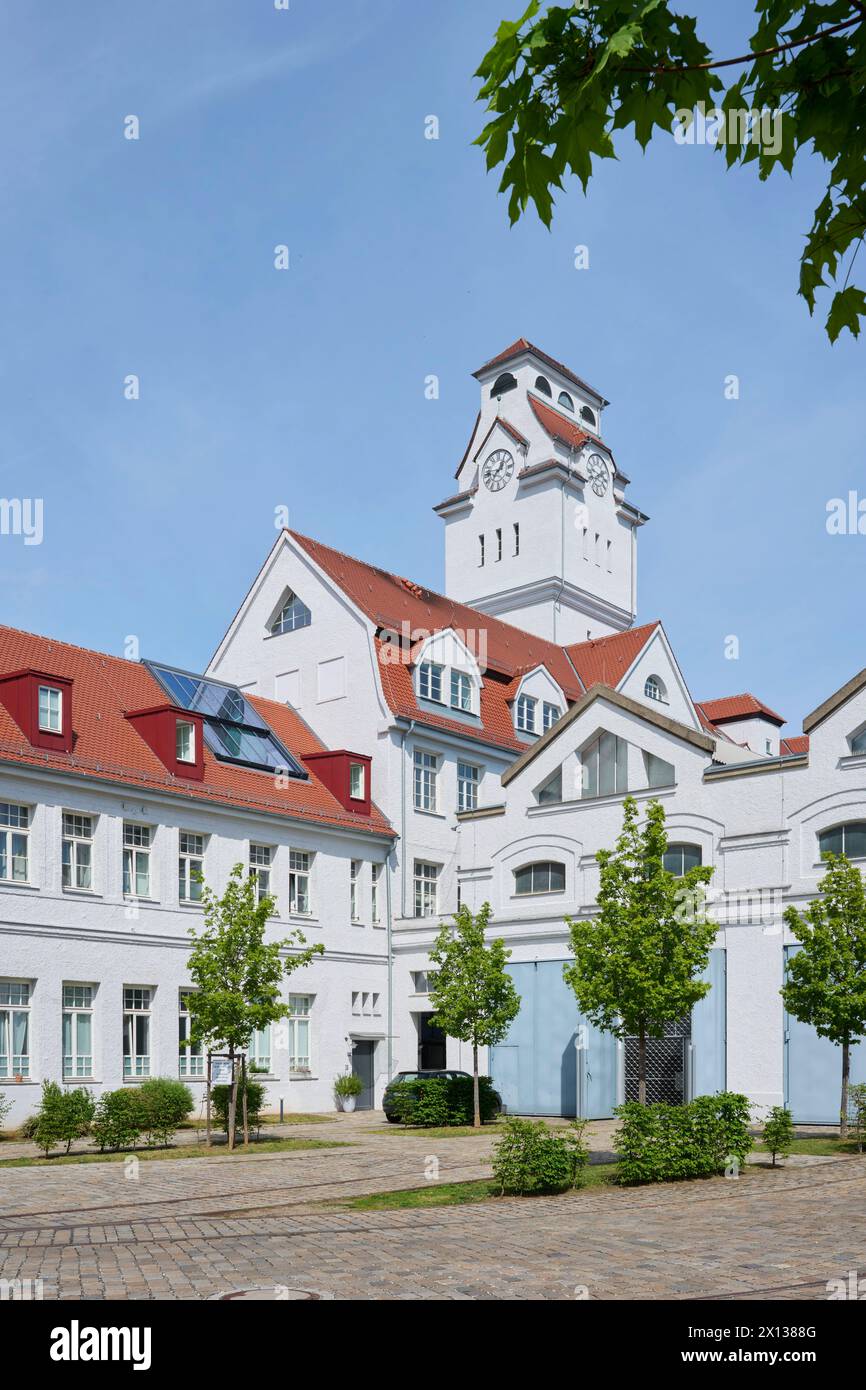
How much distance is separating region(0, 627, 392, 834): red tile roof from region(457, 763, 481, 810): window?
369 centimetres

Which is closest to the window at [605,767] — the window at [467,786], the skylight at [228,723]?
the window at [467,786]

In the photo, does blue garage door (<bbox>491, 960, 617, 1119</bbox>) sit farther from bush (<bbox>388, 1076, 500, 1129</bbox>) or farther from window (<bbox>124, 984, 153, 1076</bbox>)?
window (<bbox>124, 984, 153, 1076</bbox>)

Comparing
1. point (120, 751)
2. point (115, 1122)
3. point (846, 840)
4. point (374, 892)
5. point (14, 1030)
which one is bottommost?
point (115, 1122)

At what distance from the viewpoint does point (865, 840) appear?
32094 mm

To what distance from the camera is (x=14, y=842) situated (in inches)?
1296

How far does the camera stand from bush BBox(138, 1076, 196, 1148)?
89.8 feet

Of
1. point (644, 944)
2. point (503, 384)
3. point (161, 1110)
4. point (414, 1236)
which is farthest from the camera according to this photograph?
point (503, 384)

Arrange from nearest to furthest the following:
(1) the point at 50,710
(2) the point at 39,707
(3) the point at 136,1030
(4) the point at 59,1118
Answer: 1. (4) the point at 59,1118
2. (2) the point at 39,707
3. (1) the point at 50,710
4. (3) the point at 136,1030

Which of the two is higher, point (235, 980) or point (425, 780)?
point (425, 780)

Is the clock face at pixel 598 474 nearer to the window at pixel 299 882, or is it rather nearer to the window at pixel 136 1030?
the window at pixel 299 882

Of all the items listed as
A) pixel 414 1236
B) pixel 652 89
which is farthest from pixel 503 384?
pixel 652 89

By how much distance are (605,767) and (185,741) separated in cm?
1179

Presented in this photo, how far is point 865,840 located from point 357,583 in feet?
72.4

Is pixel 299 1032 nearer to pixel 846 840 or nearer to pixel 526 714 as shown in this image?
pixel 526 714
